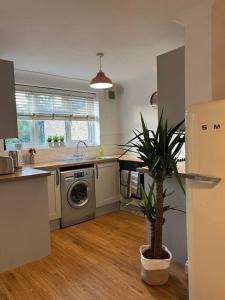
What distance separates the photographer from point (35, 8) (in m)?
1.83

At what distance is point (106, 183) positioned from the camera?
12.4 ft

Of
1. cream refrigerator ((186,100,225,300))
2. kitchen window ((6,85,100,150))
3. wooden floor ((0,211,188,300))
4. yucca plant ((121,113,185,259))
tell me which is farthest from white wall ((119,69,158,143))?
cream refrigerator ((186,100,225,300))

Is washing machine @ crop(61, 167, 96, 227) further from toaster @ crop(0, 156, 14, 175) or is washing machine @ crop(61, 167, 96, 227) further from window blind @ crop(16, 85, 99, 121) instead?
window blind @ crop(16, 85, 99, 121)

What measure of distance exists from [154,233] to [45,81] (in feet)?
9.56

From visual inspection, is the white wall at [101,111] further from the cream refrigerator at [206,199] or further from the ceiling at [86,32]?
the cream refrigerator at [206,199]

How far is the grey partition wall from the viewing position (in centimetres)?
219

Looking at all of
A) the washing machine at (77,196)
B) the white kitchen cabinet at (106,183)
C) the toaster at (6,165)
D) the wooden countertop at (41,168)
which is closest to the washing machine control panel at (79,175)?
the washing machine at (77,196)

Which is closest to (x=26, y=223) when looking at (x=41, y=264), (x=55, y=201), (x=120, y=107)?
(x=41, y=264)

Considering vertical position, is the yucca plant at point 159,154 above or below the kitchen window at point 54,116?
below

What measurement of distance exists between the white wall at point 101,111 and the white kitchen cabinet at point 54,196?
65cm

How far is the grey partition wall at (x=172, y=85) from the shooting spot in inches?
86.0

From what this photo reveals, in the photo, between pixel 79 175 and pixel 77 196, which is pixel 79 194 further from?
pixel 79 175

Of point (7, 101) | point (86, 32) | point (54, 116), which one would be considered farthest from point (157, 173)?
point (54, 116)

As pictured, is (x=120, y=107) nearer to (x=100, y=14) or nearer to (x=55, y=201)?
(x=55, y=201)
